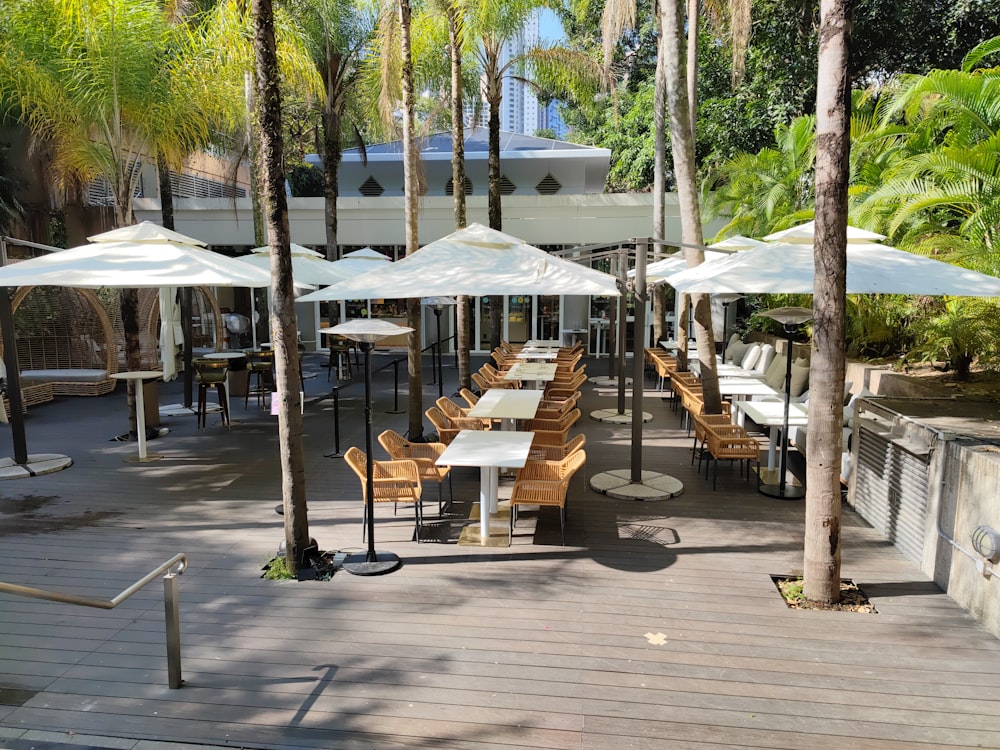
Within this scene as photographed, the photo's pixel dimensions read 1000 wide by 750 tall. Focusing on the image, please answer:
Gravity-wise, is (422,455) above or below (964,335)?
below

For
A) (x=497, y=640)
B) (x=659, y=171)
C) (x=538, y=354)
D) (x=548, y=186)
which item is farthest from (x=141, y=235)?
(x=548, y=186)

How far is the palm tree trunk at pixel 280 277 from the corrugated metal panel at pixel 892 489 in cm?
505

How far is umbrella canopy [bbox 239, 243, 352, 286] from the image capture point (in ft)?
37.4

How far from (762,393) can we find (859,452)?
9.57 feet

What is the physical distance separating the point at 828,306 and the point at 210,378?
8.94 metres

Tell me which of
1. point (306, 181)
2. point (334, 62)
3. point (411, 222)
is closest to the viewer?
point (411, 222)

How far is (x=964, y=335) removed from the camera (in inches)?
318

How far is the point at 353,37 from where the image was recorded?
56.2 ft

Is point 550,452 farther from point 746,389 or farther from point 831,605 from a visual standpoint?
point 746,389

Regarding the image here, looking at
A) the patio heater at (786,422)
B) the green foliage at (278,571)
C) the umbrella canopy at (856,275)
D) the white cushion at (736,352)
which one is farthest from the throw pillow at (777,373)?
the green foliage at (278,571)

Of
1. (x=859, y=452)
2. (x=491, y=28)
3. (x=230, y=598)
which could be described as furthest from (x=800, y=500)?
(x=491, y=28)

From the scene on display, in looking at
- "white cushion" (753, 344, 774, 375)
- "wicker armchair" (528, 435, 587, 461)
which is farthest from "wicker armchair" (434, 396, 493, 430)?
"white cushion" (753, 344, 774, 375)

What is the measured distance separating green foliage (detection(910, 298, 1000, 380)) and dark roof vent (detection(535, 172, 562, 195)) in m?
14.5

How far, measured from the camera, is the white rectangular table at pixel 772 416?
7871mm
